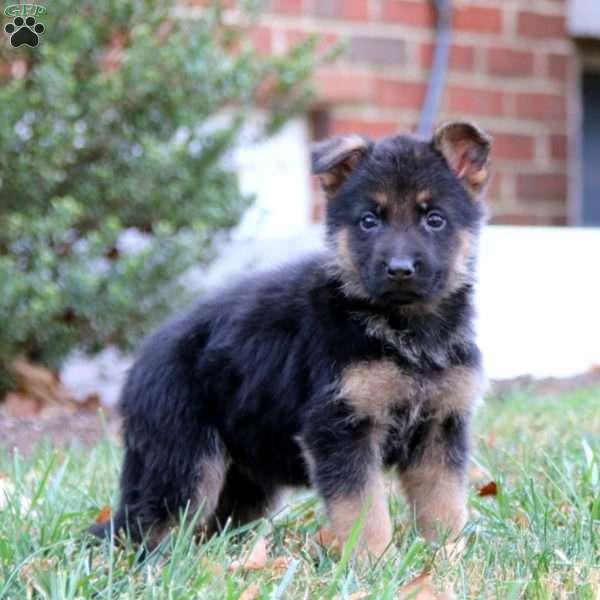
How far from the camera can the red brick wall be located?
913 centimetres

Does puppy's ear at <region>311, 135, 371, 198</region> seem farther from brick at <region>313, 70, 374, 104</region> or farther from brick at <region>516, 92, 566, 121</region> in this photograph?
brick at <region>516, 92, 566, 121</region>

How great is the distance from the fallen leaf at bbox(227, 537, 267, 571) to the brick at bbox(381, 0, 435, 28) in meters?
6.11

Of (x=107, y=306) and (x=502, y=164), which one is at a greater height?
(x=502, y=164)

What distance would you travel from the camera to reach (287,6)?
891 centimetres

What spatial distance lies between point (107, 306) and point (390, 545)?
344cm

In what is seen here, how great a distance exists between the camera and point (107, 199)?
7227 mm

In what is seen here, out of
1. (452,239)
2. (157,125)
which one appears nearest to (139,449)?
(452,239)

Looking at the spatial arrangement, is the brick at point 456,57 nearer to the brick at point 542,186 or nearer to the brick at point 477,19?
the brick at point 477,19

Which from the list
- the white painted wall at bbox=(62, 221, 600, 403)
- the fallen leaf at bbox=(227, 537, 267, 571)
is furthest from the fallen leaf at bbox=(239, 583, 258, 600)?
the white painted wall at bbox=(62, 221, 600, 403)

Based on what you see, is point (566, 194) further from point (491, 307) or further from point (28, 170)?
point (28, 170)

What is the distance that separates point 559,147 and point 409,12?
169 cm

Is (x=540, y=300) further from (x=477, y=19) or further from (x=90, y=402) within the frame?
(x=90, y=402)

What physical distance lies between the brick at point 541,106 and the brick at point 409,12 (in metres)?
1.01

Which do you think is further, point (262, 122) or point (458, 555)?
point (262, 122)
